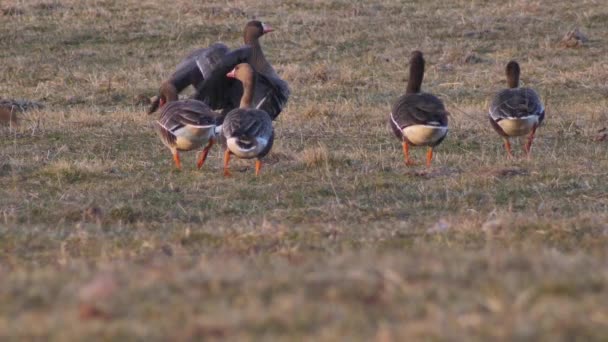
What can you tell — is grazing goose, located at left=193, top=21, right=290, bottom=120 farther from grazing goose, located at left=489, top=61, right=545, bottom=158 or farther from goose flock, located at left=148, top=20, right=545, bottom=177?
grazing goose, located at left=489, top=61, right=545, bottom=158

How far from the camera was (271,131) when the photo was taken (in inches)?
444

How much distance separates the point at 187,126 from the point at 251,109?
2.19ft

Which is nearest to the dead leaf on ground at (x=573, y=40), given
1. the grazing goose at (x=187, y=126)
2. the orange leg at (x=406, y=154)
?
the orange leg at (x=406, y=154)

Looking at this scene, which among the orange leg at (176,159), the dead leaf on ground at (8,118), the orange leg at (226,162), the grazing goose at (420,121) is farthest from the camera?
the dead leaf on ground at (8,118)

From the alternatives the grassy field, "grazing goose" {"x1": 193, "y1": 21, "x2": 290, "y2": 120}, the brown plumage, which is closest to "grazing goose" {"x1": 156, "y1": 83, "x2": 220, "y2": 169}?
the grassy field

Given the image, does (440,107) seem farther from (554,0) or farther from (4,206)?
(554,0)

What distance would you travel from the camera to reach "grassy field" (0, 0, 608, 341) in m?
4.38

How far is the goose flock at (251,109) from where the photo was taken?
37.0ft

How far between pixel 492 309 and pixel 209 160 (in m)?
8.37

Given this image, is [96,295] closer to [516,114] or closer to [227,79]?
[516,114]

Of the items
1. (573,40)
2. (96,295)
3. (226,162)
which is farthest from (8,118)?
(96,295)

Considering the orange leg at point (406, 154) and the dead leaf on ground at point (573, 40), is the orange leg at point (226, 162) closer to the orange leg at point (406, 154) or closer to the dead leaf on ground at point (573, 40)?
the orange leg at point (406, 154)

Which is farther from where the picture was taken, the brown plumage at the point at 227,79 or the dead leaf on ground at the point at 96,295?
the brown plumage at the point at 227,79

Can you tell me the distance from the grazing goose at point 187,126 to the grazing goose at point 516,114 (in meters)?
2.97
